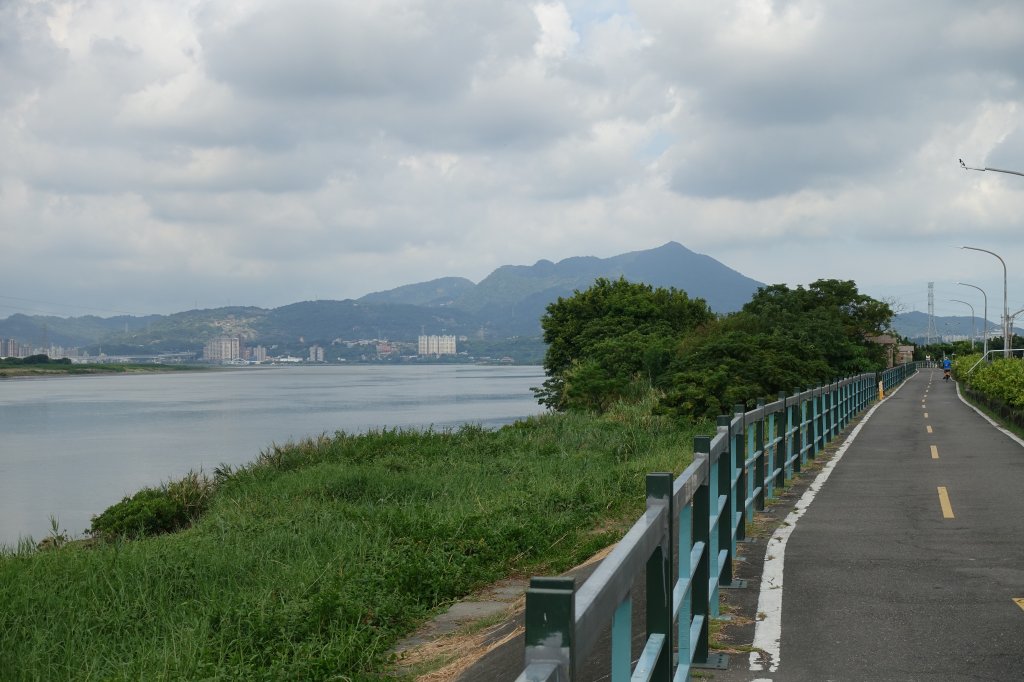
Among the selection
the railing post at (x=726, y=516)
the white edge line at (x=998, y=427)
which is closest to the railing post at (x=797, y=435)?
the railing post at (x=726, y=516)

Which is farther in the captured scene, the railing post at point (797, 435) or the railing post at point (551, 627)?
the railing post at point (797, 435)

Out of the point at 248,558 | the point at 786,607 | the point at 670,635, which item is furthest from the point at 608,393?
the point at 670,635

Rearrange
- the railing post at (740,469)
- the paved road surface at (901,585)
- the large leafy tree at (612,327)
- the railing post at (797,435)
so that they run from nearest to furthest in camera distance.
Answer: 1. the paved road surface at (901,585)
2. the railing post at (740,469)
3. the railing post at (797,435)
4. the large leafy tree at (612,327)

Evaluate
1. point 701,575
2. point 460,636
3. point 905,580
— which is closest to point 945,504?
point 905,580

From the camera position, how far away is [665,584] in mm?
4117

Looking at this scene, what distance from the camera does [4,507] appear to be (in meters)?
32.0

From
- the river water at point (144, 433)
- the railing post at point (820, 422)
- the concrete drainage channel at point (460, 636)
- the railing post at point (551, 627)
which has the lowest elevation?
the river water at point (144, 433)

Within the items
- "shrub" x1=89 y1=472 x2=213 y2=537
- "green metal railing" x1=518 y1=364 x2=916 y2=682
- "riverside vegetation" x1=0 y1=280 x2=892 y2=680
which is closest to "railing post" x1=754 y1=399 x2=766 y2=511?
"green metal railing" x1=518 y1=364 x2=916 y2=682

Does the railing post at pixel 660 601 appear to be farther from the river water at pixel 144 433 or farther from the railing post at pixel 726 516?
the river water at pixel 144 433

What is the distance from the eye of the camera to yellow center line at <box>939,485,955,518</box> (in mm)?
12200

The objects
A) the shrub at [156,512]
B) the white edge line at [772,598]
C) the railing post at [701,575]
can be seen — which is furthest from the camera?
the shrub at [156,512]

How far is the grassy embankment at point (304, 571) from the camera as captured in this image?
26.4ft

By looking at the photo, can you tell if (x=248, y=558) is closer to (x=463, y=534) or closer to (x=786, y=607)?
(x=463, y=534)

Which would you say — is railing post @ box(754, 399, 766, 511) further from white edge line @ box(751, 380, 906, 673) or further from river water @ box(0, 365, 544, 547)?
river water @ box(0, 365, 544, 547)
